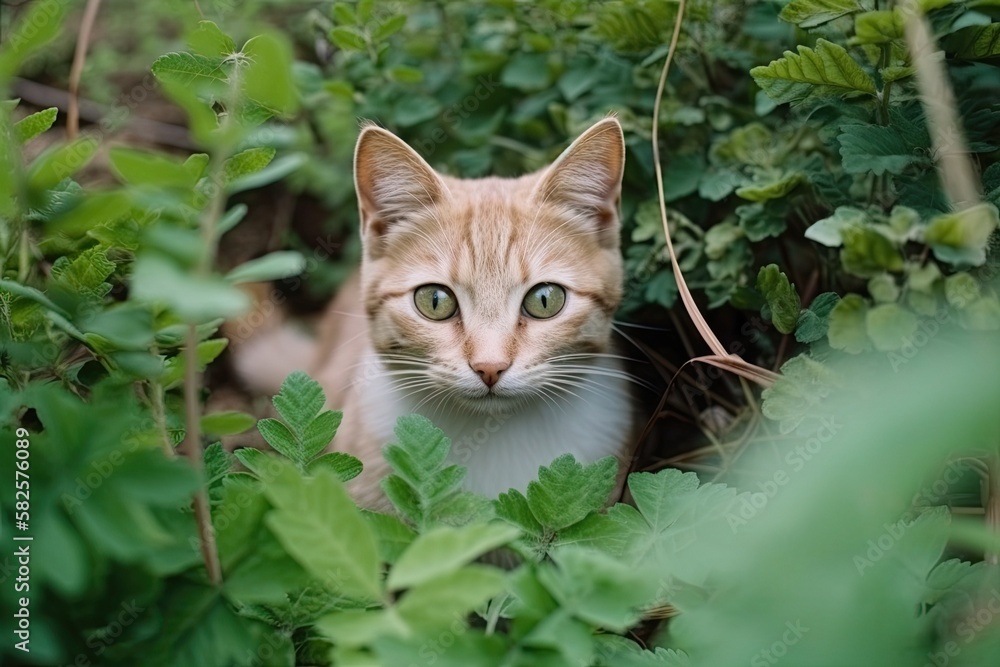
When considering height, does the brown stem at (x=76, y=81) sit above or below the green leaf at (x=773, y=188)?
above

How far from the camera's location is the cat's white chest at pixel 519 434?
1.98 metres

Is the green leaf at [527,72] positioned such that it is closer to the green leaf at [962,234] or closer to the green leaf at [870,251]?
the green leaf at [870,251]

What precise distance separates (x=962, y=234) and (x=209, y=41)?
3.82ft

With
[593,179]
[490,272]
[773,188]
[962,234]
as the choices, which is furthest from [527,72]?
[962,234]

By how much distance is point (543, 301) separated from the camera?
197cm

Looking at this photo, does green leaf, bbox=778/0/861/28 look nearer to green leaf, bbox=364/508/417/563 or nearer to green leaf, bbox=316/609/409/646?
green leaf, bbox=364/508/417/563

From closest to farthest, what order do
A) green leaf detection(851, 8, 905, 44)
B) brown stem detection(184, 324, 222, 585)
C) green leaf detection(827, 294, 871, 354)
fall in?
brown stem detection(184, 324, 222, 585)
green leaf detection(827, 294, 871, 354)
green leaf detection(851, 8, 905, 44)

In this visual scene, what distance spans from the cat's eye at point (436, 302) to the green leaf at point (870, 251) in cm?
97

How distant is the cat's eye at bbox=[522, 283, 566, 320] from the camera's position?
196 centimetres

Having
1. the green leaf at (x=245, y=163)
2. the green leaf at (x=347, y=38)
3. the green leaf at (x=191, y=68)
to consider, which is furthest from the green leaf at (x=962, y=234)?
the green leaf at (x=347, y=38)

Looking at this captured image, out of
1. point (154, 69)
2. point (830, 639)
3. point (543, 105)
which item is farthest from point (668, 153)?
point (830, 639)

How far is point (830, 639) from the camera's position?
904 millimetres

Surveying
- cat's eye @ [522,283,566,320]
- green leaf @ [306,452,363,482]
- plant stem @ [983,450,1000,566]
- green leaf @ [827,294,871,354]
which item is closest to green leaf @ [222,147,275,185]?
green leaf @ [306,452,363,482]

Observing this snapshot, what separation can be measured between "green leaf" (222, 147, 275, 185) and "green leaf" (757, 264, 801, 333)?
963 millimetres
